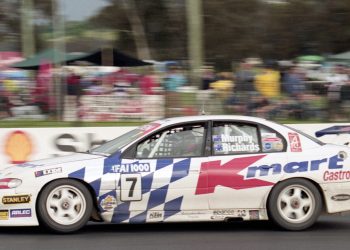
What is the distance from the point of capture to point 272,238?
706cm

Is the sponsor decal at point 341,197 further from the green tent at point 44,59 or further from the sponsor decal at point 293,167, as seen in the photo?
the green tent at point 44,59

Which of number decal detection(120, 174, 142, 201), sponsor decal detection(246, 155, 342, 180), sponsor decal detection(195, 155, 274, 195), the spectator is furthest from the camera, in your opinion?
the spectator

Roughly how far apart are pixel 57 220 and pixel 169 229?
4.25ft

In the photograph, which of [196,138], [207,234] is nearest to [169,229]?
[207,234]

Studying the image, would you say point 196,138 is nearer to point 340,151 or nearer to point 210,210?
point 210,210

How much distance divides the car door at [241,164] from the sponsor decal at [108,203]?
102 cm

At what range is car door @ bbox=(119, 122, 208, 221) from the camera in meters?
7.12

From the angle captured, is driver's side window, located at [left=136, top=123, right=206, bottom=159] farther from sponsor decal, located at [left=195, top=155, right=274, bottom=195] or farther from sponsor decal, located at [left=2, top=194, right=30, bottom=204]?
sponsor decal, located at [left=2, top=194, right=30, bottom=204]

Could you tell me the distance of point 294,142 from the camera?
7.59 metres

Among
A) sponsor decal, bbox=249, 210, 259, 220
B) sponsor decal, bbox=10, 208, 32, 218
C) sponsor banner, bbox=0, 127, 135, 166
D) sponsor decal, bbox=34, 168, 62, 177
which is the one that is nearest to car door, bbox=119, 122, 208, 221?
sponsor decal, bbox=249, 210, 259, 220

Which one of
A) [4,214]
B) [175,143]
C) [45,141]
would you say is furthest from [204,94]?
[4,214]

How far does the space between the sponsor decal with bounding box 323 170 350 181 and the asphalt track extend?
0.61m

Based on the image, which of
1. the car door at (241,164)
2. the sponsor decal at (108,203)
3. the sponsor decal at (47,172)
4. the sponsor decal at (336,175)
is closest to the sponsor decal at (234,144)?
the car door at (241,164)

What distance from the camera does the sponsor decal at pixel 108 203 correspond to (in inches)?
279
